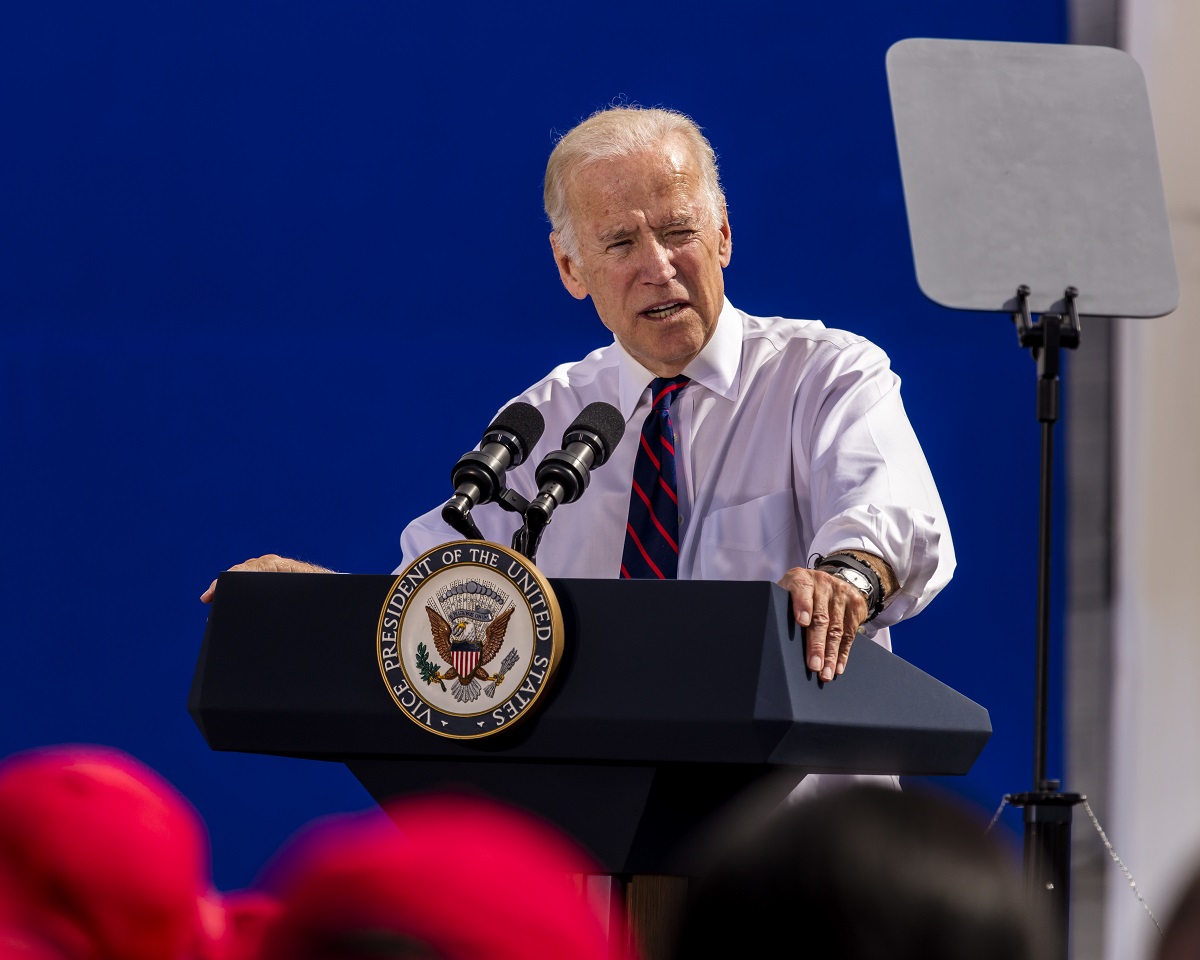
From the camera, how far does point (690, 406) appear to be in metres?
2.37

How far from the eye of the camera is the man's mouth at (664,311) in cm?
238

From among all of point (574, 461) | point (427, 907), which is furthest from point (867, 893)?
point (574, 461)

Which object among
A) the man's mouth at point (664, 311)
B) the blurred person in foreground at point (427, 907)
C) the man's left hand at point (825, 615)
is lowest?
the blurred person in foreground at point (427, 907)

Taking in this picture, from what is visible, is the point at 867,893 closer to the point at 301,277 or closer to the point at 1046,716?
the point at 1046,716

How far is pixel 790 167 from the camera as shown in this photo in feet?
10.4

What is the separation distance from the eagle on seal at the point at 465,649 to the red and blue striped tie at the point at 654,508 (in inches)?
20.9

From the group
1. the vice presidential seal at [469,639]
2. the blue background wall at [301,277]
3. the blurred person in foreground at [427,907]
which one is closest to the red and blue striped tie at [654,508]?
the vice presidential seal at [469,639]

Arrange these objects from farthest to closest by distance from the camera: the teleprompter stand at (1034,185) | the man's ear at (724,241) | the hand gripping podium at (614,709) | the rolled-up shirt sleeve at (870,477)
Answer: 1. the man's ear at (724,241)
2. the teleprompter stand at (1034,185)
3. the rolled-up shirt sleeve at (870,477)
4. the hand gripping podium at (614,709)

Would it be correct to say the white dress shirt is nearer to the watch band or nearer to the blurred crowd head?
the watch band

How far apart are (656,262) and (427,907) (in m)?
1.98

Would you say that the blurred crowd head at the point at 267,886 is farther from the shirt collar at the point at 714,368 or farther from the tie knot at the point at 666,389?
the shirt collar at the point at 714,368

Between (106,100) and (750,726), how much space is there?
233 cm

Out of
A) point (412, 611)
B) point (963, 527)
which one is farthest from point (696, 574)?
point (963, 527)

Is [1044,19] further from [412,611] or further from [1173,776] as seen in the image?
[412,611]
